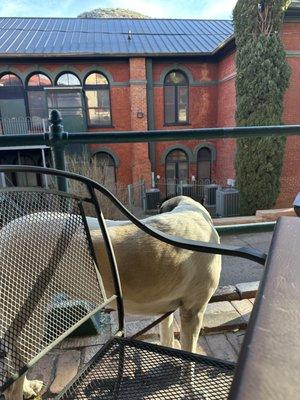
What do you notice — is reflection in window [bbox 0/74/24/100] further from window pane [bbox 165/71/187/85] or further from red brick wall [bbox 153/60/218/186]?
window pane [bbox 165/71/187/85]

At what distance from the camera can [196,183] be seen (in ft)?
48.4

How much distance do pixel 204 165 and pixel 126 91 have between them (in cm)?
499

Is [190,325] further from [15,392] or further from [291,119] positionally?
[291,119]

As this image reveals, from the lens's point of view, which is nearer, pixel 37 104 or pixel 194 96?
pixel 37 104

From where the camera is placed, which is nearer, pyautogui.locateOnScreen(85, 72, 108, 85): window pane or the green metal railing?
the green metal railing

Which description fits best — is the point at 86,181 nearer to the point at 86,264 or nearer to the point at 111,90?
the point at 86,264

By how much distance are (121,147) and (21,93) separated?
15.8 feet

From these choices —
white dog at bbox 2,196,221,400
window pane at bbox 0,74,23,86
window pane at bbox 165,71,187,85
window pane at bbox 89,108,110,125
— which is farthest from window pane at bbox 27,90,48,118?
white dog at bbox 2,196,221,400

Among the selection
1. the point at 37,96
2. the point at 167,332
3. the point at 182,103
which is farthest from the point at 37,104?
the point at 167,332

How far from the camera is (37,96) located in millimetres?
13617

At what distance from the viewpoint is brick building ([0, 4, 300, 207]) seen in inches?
519

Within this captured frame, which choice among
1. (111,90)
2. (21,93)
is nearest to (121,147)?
(111,90)

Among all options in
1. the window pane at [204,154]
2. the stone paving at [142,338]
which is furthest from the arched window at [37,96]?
the stone paving at [142,338]

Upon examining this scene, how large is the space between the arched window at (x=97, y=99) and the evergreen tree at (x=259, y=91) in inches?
235
